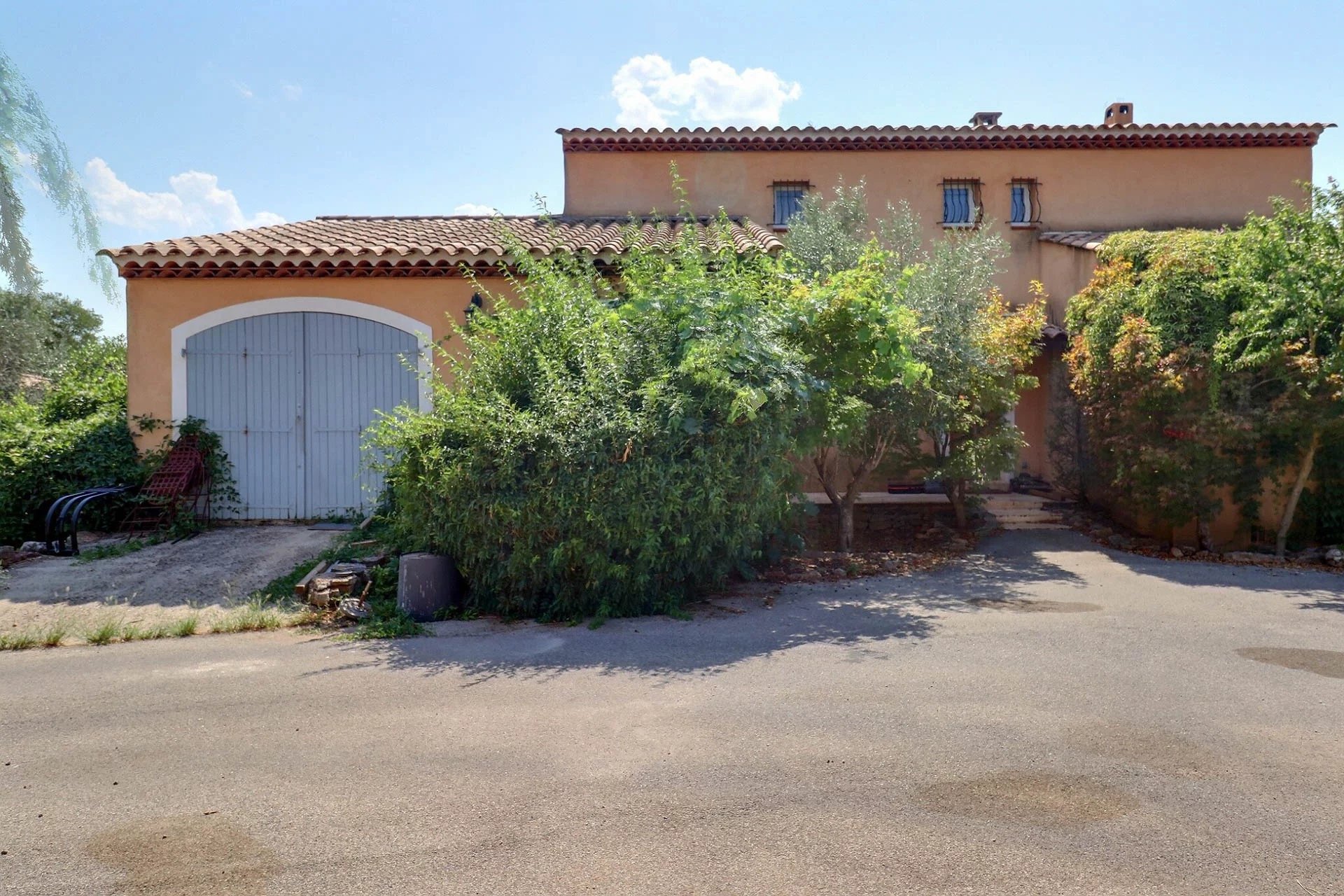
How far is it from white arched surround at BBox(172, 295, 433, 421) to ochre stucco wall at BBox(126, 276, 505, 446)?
50 mm

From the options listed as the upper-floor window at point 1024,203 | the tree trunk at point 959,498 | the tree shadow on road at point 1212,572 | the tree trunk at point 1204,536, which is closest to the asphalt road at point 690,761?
the tree shadow on road at point 1212,572

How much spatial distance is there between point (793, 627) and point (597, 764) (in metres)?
3.07

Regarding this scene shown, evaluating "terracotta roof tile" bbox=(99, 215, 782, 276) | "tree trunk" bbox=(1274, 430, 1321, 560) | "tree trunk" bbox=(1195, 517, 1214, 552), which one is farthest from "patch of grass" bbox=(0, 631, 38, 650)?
"tree trunk" bbox=(1274, 430, 1321, 560)

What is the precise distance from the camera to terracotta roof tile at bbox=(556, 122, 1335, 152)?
52.1 feet

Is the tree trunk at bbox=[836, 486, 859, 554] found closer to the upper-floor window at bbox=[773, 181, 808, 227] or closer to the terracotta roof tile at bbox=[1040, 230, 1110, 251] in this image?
the terracotta roof tile at bbox=[1040, 230, 1110, 251]

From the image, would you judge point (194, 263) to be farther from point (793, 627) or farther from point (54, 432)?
point (793, 627)

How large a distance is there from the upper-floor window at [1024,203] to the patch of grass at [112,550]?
14.1 m

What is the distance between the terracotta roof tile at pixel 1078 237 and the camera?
13398 millimetres

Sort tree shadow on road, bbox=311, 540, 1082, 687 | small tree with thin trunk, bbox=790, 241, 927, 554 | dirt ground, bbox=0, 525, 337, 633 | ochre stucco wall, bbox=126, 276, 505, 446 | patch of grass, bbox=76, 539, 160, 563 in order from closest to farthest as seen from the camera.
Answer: tree shadow on road, bbox=311, 540, 1082, 687
dirt ground, bbox=0, 525, 337, 633
small tree with thin trunk, bbox=790, 241, 927, 554
patch of grass, bbox=76, 539, 160, 563
ochre stucco wall, bbox=126, 276, 505, 446

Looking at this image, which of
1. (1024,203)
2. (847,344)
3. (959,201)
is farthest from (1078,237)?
(847,344)

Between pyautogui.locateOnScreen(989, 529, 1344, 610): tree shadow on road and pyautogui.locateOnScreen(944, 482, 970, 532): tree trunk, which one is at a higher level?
pyautogui.locateOnScreen(944, 482, 970, 532): tree trunk

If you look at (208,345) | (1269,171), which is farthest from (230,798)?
(1269,171)

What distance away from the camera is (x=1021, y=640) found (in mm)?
6629

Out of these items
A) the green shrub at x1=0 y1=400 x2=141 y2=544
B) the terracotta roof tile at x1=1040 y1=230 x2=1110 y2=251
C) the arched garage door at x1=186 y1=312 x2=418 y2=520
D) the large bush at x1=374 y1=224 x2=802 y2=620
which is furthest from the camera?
the terracotta roof tile at x1=1040 y1=230 x2=1110 y2=251
